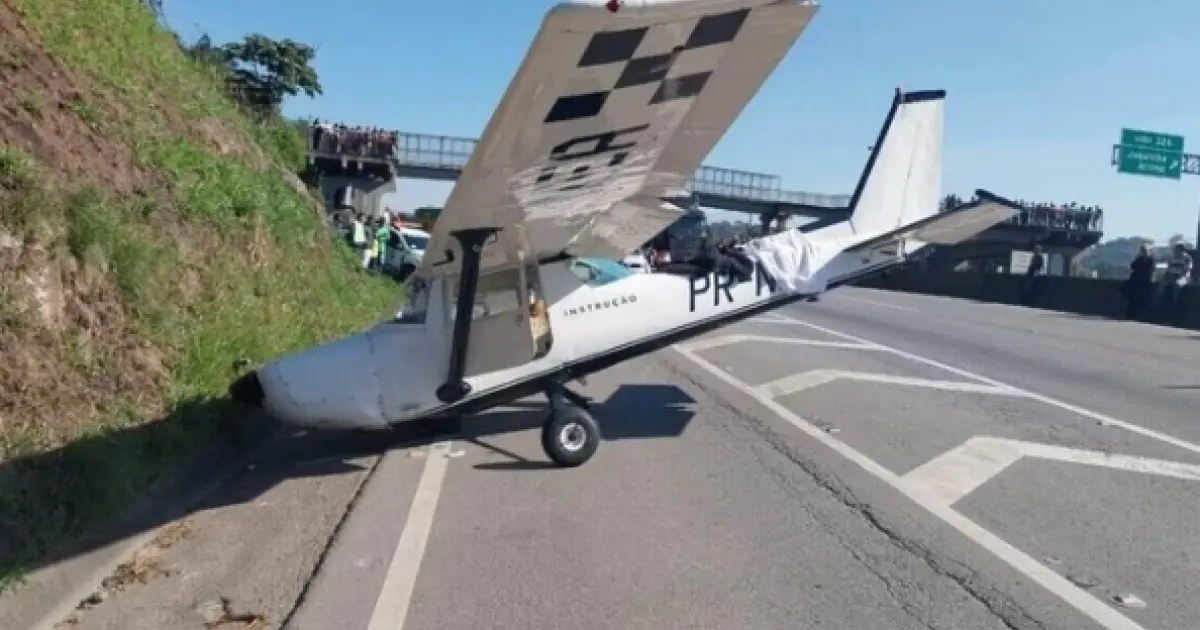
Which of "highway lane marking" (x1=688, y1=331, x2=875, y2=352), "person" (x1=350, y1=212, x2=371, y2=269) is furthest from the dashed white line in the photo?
"person" (x1=350, y1=212, x2=371, y2=269)

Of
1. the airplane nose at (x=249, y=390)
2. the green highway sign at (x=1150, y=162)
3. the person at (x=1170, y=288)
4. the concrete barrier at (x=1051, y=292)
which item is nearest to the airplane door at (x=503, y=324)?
the airplane nose at (x=249, y=390)

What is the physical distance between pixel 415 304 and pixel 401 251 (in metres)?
27.8

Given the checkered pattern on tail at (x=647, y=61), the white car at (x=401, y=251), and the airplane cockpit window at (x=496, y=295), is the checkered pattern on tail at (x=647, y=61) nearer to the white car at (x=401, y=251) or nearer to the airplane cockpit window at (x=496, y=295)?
the airplane cockpit window at (x=496, y=295)

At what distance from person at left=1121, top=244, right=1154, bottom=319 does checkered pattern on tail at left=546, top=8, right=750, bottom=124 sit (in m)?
26.7

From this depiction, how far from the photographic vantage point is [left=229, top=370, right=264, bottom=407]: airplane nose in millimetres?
9000

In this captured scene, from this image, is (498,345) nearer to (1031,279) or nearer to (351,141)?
(1031,279)

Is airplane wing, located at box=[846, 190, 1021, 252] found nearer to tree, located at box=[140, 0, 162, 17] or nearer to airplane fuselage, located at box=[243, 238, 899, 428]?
airplane fuselage, located at box=[243, 238, 899, 428]

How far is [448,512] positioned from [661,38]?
3.54 metres

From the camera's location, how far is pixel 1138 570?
611 cm

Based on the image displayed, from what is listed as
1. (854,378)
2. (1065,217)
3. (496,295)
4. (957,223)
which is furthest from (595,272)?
(1065,217)

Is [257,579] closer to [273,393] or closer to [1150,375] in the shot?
[273,393]

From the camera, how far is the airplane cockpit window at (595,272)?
10.1 metres

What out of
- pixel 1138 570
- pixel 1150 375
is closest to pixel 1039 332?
pixel 1150 375

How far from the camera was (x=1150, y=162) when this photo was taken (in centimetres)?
4481
